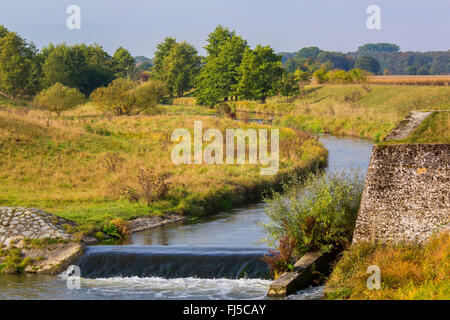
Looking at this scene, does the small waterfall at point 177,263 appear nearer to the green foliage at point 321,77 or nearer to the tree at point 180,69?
the tree at point 180,69

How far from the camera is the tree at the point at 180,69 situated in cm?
10362

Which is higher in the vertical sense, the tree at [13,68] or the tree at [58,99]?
the tree at [13,68]

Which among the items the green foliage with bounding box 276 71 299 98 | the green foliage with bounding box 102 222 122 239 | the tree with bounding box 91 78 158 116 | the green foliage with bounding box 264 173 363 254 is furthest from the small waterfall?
the green foliage with bounding box 276 71 299 98

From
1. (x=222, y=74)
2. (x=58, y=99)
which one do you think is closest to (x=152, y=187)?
(x=58, y=99)

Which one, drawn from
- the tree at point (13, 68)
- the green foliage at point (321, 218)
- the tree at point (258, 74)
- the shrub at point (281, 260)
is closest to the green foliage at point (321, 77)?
the tree at point (258, 74)

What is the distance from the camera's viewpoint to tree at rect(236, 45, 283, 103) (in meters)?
81.3

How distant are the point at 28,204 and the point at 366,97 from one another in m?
65.7

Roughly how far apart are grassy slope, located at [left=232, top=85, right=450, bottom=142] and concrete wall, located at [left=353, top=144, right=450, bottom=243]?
34500 mm

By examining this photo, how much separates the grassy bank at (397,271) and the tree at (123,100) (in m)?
44.9

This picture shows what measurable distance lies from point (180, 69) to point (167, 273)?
9186 cm

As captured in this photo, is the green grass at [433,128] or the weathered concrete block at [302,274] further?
the green grass at [433,128]

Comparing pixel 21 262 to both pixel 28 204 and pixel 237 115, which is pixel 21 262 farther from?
pixel 237 115

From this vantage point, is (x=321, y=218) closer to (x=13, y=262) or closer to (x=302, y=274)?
(x=302, y=274)

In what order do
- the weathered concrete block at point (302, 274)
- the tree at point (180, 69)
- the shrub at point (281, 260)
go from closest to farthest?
the weathered concrete block at point (302, 274)
the shrub at point (281, 260)
the tree at point (180, 69)
